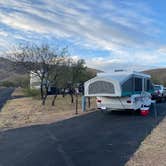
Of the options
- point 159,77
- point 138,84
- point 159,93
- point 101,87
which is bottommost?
point 159,93

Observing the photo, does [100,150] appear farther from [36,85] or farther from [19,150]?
[36,85]

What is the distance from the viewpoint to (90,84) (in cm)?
2045

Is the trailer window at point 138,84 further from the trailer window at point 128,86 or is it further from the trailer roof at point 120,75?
the trailer window at point 128,86

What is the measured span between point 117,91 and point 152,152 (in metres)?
9.49

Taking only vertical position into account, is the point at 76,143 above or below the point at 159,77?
below

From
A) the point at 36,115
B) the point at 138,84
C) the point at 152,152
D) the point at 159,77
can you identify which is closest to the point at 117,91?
the point at 138,84

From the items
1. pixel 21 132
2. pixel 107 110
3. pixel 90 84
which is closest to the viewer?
pixel 21 132

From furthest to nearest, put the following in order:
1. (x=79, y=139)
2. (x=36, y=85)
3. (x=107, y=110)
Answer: (x=36, y=85)
(x=107, y=110)
(x=79, y=139)

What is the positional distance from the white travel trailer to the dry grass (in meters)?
6.47

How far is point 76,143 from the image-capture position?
11.2 m

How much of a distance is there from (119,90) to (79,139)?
7726 mm

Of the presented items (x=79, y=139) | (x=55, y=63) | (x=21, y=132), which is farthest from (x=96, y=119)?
(x=55, y=63)

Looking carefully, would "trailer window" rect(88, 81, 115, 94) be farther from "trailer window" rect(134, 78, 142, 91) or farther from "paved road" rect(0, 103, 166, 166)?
"paved road" rect(0, 103, 166, 166)

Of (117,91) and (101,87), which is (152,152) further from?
(101,87)
